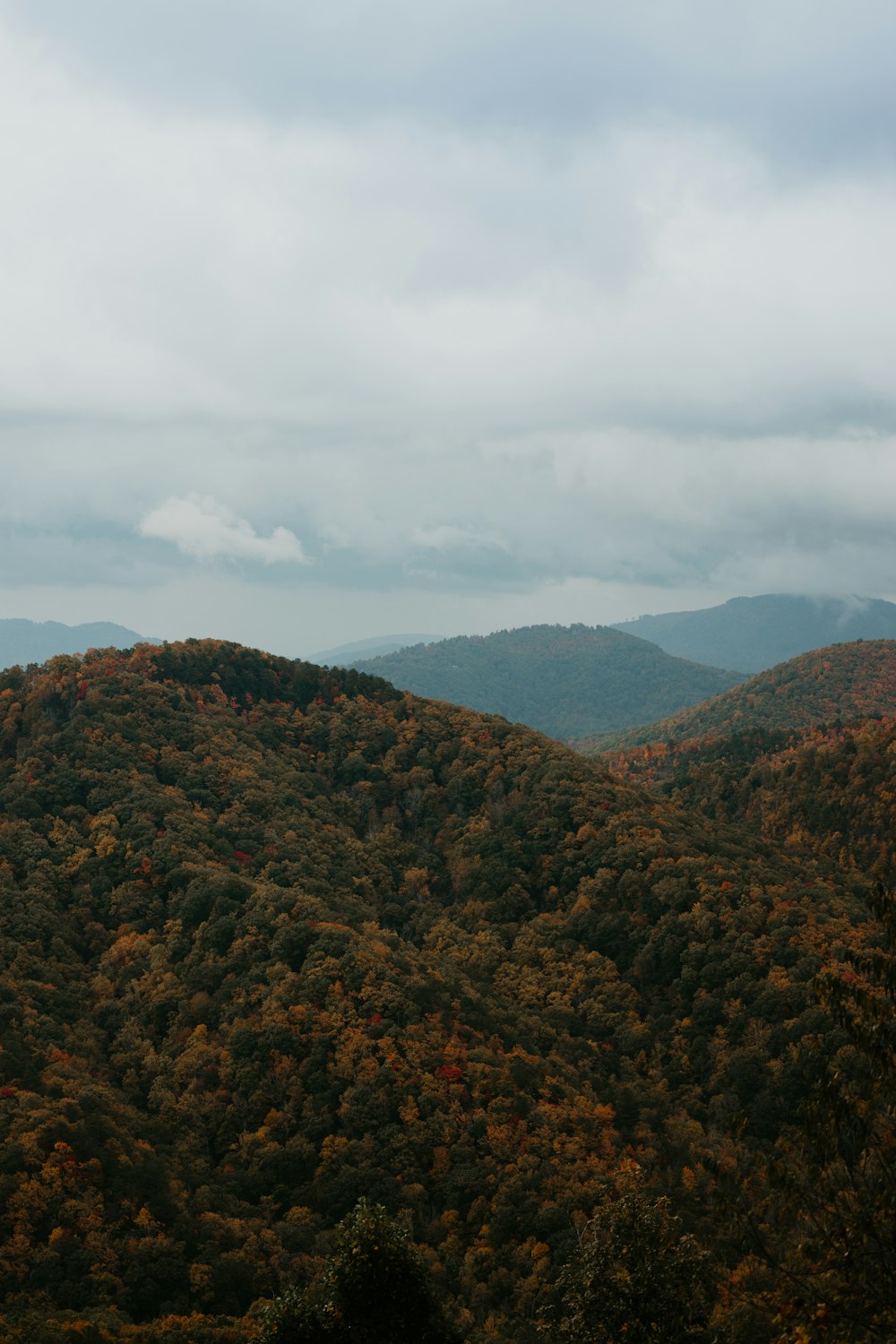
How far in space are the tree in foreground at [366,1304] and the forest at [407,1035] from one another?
0.48 ft

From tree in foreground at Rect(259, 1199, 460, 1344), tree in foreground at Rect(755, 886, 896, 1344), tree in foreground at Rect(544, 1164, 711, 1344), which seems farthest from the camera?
tree in foreground at Rect(259, 1199, 460, 1344)

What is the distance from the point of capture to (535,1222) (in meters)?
59.9

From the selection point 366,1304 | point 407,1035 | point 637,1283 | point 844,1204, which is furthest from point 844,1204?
point 407,1035

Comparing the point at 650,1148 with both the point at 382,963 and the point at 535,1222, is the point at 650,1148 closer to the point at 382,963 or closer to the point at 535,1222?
the point at 535,1222

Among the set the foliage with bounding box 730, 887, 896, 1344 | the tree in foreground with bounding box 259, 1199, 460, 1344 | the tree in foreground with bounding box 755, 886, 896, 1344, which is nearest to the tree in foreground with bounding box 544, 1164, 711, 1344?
the tree in foreground with bounding box 259, 1199, 460, 1344

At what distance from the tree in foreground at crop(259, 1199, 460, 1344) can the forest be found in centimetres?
15

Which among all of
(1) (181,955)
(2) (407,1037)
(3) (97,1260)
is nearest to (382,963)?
(2) (407,1037)

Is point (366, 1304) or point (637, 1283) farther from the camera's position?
point (366, 1304)

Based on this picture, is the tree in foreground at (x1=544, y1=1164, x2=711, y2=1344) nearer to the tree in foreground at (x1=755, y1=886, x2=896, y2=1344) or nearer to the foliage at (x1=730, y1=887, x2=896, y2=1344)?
the foliage at (x1=730, y1=887, x2=896, y2=1344)

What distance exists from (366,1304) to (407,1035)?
39845 millimetres

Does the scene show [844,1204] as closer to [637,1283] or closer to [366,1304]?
[637,1283]

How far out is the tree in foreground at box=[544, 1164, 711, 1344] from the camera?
35.1m

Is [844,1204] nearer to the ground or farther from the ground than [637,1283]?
farther from the ground

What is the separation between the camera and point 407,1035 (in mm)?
76125
